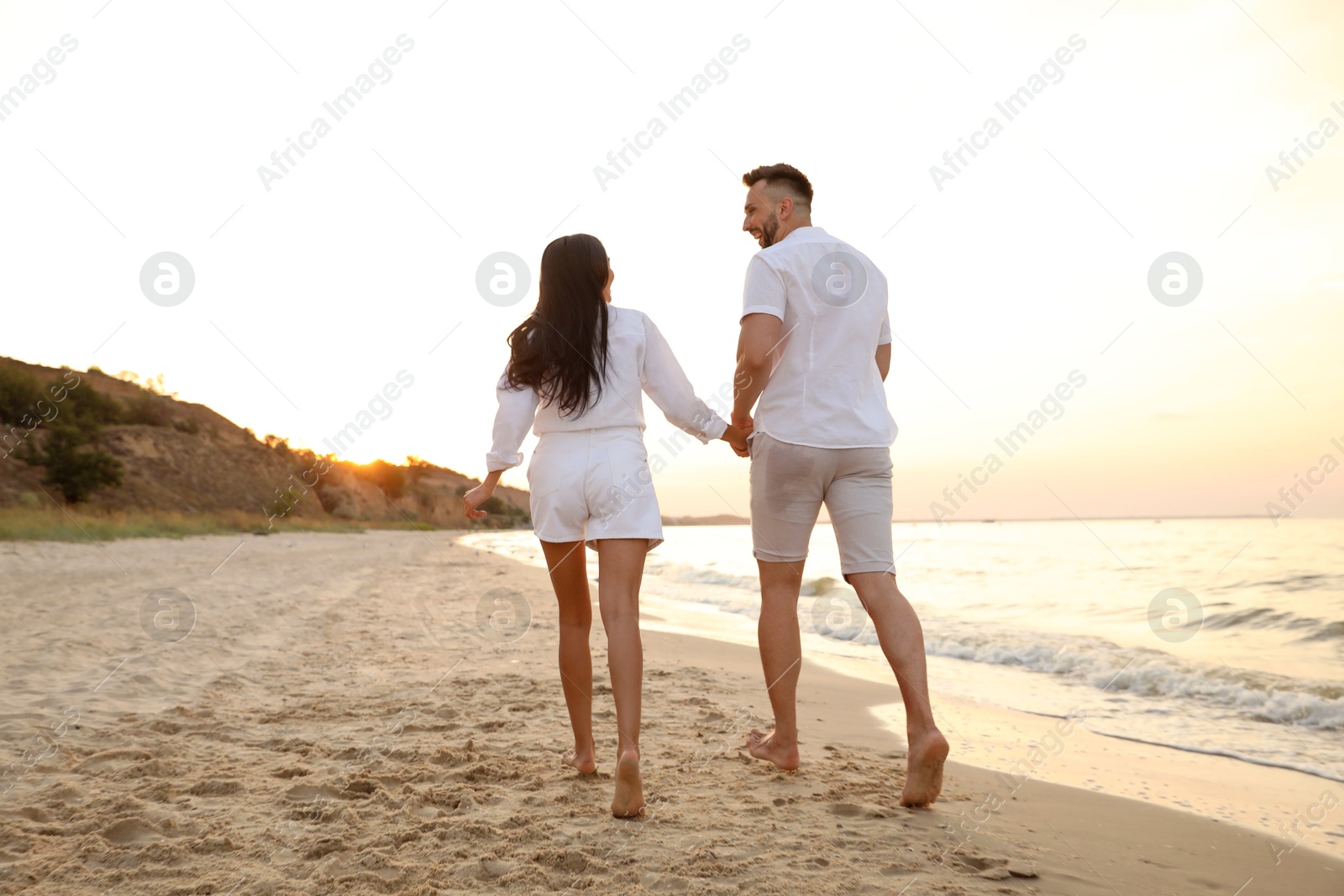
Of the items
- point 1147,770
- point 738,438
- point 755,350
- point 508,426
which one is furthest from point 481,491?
point 1147,770

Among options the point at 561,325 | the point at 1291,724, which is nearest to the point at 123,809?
the point at 561,325

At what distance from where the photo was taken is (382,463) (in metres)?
63.3

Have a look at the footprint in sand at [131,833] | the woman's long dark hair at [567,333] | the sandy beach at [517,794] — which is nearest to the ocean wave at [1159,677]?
the sandy beach at [517,794]

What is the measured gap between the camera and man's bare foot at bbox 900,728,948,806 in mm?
2625

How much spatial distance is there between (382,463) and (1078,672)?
62497 mm

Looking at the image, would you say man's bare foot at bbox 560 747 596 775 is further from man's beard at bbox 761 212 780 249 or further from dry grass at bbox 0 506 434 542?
dry grass at bbox 0 506 434 542

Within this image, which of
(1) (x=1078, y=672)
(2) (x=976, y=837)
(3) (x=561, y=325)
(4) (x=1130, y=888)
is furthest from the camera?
(1) (x=1078, y=672)

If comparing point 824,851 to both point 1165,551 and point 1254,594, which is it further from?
point 1165,551

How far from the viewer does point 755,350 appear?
289 centimetres

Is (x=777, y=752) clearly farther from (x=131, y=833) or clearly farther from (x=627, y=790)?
(x=131, y=833)

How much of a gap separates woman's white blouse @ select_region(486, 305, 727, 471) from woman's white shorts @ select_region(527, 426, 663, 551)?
0.05 metres

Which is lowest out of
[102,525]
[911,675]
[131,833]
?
[102,525]

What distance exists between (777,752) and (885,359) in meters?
1.55

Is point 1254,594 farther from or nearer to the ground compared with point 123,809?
farther from the ground
